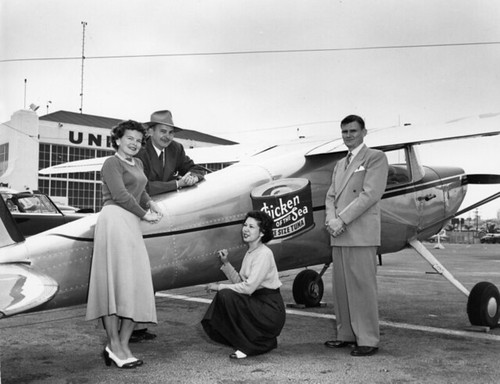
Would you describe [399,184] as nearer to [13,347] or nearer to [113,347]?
[113,347]

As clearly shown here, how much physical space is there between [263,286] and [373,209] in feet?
3.93

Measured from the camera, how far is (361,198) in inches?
189

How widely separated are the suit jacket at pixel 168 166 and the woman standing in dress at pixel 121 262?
574 mm

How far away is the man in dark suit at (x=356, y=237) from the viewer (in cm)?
480

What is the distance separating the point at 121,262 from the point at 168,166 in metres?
1.34

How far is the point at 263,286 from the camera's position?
4.70 metres

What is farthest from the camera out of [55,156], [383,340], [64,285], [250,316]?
[55,156]

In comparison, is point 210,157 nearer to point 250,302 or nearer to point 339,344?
point 250,302

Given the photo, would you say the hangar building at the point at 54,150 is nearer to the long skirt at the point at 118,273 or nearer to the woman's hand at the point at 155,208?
the woman's hand at the point at 155,208

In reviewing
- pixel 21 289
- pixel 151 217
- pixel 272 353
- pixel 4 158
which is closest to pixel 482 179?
pixel 272 353

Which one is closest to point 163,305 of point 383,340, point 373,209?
point 383,340

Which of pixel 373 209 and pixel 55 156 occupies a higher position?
pixel 55 156

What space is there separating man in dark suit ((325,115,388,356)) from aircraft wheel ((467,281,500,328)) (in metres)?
1.77

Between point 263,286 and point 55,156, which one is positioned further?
point 55,156
